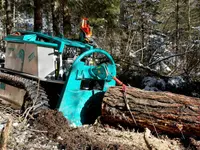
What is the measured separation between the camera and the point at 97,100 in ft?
16.3

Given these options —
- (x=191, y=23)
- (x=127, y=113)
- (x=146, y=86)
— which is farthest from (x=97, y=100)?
(x=191, y=23)

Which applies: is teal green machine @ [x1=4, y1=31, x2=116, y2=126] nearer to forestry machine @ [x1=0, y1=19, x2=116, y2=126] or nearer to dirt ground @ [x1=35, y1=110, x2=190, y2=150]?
forestry machine @ [x1=0, y1=19, x2=116, y2=126]

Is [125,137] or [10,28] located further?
[10,28]

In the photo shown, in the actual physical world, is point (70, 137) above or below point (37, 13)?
below

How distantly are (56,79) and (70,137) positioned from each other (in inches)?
56.7

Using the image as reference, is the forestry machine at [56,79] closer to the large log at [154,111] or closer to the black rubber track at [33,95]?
the black rubber track at [33,95]

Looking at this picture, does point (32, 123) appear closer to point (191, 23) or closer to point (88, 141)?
point (88, 141)

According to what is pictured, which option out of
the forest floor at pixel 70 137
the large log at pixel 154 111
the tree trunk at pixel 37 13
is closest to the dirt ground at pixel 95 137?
the forest floor at pixel 70 137

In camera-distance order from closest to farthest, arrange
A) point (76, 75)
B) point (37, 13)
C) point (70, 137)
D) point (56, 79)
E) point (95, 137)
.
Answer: point (70, 137)
point (95, 137)
point (76, 75)
point (56, 79)
point (37, 13)

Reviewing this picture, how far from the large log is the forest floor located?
16cm

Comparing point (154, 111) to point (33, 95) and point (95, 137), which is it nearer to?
point (95, 137)

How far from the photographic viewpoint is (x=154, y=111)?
4191 millimetres

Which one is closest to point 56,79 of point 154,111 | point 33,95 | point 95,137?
point 33,95

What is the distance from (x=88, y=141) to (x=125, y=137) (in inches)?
24.7
